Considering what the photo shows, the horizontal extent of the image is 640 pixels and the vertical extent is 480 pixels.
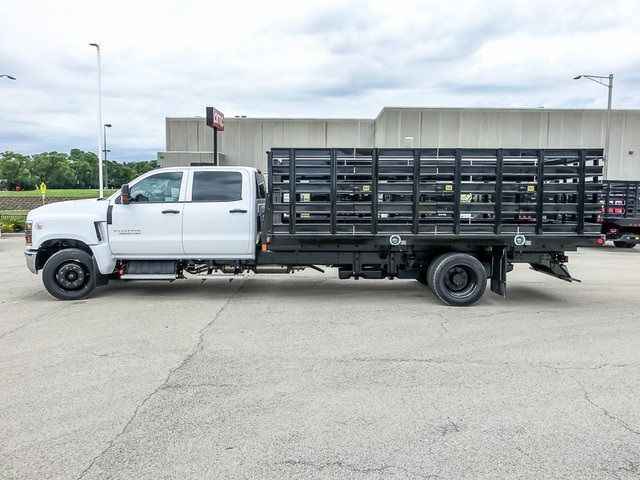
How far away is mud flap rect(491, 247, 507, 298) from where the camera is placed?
323 inches

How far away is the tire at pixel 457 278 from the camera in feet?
26.5

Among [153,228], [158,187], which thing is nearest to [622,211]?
[158,187]

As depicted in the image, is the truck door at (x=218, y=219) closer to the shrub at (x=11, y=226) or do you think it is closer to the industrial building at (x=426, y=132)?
the shrub at (x=11, y=226)

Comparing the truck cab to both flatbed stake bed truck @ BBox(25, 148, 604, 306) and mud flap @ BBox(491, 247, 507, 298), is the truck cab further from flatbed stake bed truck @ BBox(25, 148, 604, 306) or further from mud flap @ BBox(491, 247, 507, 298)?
mud flap @ BBox(491, 247, 507, 298)

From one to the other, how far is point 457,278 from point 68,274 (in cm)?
636

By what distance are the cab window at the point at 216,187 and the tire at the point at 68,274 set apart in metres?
2.08

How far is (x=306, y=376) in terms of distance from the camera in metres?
4.99

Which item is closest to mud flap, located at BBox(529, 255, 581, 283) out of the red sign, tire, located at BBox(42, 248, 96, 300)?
tire, located at BBox(42, 248, 96, 300)

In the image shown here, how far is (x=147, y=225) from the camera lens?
834cm

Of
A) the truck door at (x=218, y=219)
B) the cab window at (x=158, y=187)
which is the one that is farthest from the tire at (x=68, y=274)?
the truck door at (x=218, y=219)

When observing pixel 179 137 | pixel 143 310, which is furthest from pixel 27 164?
pixel 143 310

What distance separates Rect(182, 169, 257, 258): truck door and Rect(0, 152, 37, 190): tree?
10563cm

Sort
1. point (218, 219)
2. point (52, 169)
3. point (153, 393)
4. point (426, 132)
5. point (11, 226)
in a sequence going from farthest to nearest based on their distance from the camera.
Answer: point (52, 169) → point (426, 132) → point (11, 226) → point (218, 219) → point (153, 393)

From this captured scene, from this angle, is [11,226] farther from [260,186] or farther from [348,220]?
[348,220]
